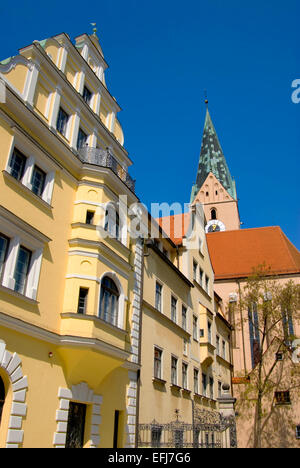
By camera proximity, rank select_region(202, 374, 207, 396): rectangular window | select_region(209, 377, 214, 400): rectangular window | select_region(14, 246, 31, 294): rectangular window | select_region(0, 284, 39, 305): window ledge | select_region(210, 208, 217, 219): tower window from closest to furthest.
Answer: select_region(0, 284, 39, 305): window ledge → select_region(14, 246, 31, 294): rectangular window → select_region(202, 374, 207, 396): rectangular window → select_region(209, 377, 214, 400): rectangular window → select_region(210, 208, 217, 219): tower window

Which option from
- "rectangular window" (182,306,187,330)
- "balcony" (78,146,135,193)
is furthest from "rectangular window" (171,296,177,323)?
"balcony" (78,146,135,193)

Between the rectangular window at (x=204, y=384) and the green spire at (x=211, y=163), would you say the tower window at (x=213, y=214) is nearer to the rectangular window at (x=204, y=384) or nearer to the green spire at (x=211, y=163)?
the green spire at (x=211, y=163)

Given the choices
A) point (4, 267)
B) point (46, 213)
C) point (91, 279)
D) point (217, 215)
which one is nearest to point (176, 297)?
point (91, 279)

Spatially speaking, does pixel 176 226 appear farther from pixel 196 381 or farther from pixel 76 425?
pixel 76 425

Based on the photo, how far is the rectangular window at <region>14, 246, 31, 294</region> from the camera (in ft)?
39.5

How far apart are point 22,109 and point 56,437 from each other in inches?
377

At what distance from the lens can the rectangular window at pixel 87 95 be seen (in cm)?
1779

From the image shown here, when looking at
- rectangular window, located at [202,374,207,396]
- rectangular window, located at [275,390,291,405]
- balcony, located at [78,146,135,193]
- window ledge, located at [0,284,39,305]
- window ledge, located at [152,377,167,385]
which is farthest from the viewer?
rectangular window, located at [275,390,291,405]

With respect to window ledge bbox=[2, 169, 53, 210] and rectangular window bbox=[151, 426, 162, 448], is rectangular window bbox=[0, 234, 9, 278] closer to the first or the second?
window ledge bbox=[2, 169, 53, 210]

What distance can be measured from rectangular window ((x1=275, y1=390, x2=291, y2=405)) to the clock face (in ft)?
135

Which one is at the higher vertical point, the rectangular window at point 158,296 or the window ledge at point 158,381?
the rectangular window at point 158,296

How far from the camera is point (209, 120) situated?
91.3 meters

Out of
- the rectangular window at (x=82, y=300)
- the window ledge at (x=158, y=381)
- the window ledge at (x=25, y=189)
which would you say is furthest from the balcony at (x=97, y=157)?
the window ledge at (x=158, y=381)

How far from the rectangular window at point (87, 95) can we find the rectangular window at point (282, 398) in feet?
81.2
